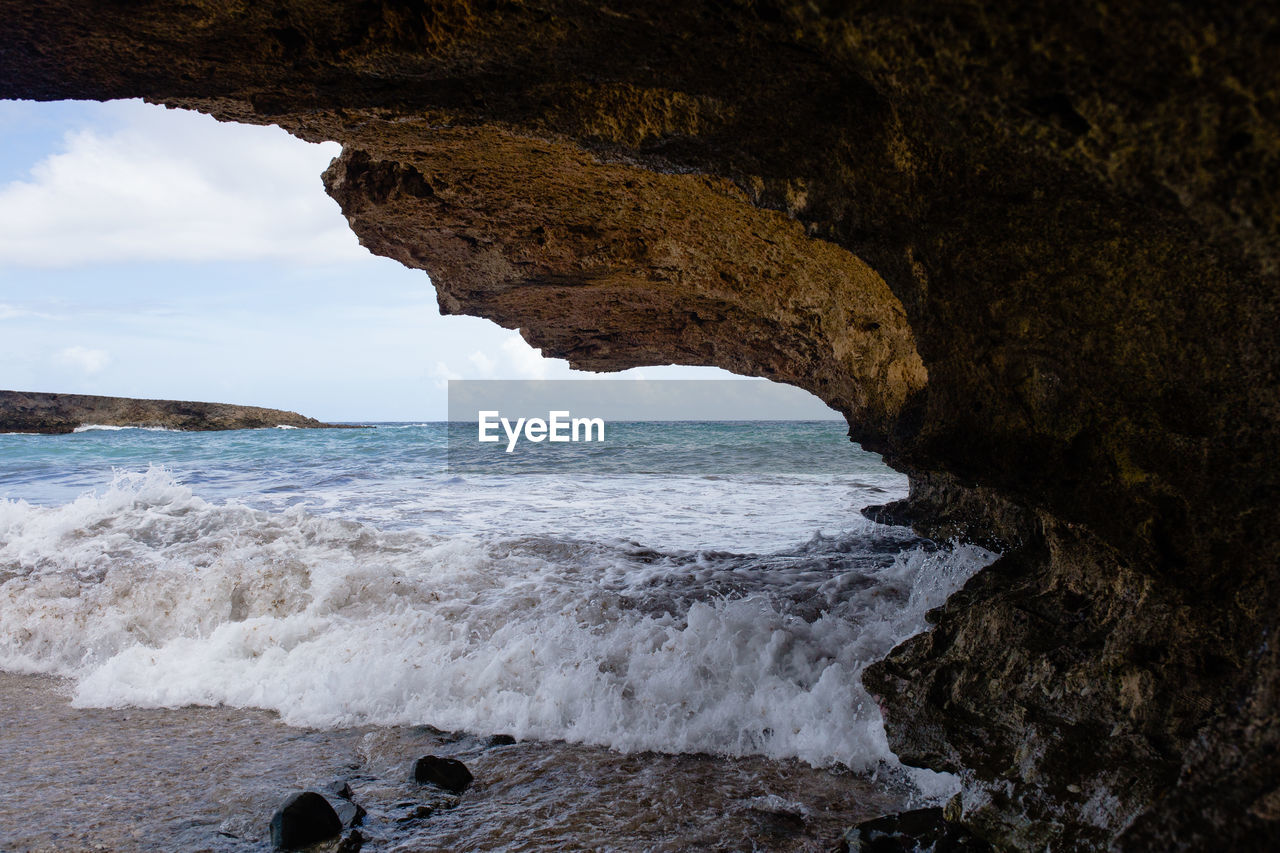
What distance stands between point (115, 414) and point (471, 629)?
27.2 m

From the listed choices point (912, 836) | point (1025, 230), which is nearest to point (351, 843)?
point (912, 836)

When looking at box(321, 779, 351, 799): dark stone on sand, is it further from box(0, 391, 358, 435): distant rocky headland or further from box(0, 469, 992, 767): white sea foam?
box(0, 391, 358, 435): distant rocky headland

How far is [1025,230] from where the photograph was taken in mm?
1905

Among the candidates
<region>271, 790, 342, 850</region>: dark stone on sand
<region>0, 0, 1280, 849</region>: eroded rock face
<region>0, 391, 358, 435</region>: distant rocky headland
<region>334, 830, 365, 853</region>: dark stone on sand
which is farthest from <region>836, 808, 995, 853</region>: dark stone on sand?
<region>0, 391, 358, 435</region>: distant rocky headland

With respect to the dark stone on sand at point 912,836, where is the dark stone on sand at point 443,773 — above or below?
below

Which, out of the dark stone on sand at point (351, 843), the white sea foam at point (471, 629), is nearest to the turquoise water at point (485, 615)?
the white sea foam at point (471, 629)

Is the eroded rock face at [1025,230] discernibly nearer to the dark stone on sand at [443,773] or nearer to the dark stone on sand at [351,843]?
the dark stone on sand at [443,773]

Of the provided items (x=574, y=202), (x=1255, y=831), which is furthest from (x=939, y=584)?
(x=1255, y=831)

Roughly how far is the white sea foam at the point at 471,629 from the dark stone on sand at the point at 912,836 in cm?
67

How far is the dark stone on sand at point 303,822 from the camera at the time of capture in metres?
2.60

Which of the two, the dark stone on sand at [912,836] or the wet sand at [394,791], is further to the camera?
the wet sand at [394,791]

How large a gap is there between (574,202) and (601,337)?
3.14 metres

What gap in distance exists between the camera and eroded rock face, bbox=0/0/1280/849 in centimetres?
120

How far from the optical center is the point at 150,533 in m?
7.07
